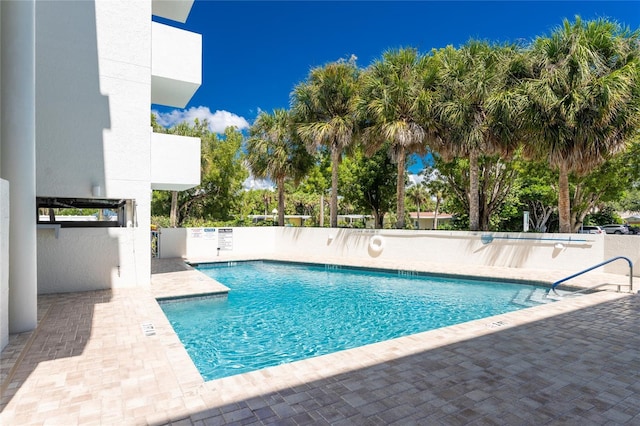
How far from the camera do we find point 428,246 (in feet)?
54.0

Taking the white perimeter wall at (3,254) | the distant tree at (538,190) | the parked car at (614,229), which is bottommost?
the parked car at (614,229)

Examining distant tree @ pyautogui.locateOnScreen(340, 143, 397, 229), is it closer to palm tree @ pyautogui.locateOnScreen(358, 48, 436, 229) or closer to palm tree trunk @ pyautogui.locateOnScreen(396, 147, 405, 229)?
palm tree trunk @ pyautogui.locateOnScreen(396, 147, 405, 229)

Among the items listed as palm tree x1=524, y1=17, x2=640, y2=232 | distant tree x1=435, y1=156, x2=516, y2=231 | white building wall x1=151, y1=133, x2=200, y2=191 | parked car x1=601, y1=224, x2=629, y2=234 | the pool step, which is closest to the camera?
the pool step

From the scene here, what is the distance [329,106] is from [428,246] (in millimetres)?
8429

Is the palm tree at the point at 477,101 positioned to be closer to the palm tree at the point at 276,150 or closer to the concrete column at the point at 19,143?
the palm tree at the point at 276,150

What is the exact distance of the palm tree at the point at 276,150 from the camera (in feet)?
68.6

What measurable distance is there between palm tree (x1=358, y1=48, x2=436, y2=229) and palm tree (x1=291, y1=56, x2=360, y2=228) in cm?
96

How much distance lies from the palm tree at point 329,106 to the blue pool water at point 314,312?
7.06 metres

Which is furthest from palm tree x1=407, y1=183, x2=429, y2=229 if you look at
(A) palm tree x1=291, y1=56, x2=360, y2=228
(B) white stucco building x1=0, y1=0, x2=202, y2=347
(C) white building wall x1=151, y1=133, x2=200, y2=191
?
(B) white stucco building x1=0, y1=0, x2=202, y2=347

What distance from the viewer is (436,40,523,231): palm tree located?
13852 mm

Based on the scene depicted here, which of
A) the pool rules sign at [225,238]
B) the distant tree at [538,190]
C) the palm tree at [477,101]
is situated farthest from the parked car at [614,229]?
the pool rules sign at [225,238]

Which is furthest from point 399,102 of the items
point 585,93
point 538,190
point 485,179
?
point 538,190

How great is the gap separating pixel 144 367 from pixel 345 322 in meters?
4.92

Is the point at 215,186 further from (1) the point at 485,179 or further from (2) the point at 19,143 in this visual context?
(2) the point at 19,143
